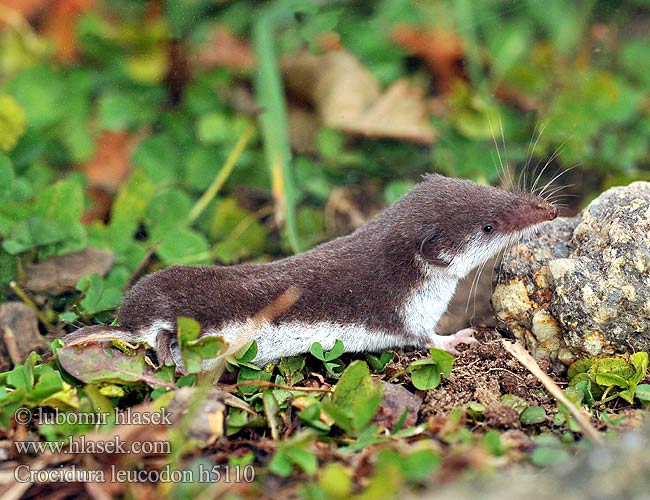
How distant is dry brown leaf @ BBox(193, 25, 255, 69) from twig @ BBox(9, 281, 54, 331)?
2.71 m

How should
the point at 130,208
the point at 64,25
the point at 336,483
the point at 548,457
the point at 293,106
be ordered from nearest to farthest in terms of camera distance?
the point at 336,483
the point at 548,457
the point at 130,208
the point at 293,106
the point at 64,25

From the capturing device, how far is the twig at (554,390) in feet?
8.39

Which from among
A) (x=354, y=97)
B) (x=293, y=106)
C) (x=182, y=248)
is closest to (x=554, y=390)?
(x=182, y=248)

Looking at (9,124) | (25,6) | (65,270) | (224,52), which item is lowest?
(65,270)

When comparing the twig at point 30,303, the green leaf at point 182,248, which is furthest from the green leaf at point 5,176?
the green leaf at point 182,248

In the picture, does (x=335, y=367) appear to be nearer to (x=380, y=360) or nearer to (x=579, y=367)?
(x=380, y=360)

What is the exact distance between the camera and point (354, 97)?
5.84 meters

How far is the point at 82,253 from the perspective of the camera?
4.35 m

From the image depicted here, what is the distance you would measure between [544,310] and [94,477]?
1948mm

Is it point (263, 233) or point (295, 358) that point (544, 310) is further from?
point (263, 233)

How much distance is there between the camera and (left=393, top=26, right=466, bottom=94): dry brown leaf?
6.23 metres

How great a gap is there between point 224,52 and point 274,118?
134 centimetres

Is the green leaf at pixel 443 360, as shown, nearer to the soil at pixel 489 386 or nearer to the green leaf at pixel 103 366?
the soil at pixel 489 386

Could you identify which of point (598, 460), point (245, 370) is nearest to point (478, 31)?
point (245, 370)
